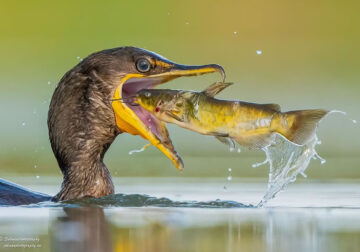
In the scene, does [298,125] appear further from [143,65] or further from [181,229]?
[143,65]

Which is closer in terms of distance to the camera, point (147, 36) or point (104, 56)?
point (104, 56)

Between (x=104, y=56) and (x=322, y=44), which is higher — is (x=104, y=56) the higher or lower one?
the lower one

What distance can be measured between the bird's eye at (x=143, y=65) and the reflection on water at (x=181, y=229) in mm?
989

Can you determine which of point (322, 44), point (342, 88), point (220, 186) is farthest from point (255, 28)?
point (220, 186)

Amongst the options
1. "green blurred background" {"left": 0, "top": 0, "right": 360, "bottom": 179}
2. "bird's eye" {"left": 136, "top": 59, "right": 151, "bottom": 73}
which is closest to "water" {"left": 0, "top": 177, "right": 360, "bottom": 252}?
"bird's eye" {"left": 136, "top": 59, "right": 151, "bottom": 73}

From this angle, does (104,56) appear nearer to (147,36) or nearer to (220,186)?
(220,186)

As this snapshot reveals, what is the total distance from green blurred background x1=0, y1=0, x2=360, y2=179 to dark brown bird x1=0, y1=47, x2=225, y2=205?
4213 mm

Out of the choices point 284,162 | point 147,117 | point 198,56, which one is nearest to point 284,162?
point 284,162

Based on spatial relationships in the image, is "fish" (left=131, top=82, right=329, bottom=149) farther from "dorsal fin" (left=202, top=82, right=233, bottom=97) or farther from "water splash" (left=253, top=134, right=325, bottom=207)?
"water splash" (left=253, top=134, right=325, bottom=207)

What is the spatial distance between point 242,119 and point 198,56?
1074 cm

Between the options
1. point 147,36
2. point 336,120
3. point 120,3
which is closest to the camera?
point 336,120

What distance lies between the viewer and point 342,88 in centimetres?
1928

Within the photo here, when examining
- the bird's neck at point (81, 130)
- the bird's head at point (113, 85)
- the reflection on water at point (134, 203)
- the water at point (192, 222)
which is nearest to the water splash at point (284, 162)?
the water at point (192, 222)

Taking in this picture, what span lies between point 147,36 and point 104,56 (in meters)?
10.1
